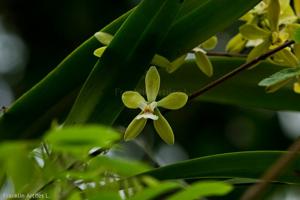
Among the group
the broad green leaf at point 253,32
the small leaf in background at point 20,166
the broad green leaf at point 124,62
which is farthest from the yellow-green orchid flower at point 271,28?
the small leaf in background at point 20,166

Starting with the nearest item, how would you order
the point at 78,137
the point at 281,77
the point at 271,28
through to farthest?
the point at 78,137, the point at 281,77, the point at 271,28

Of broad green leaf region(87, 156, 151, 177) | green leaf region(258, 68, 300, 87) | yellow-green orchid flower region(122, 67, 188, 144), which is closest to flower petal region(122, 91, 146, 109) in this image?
yellow-green orchid flower region(122, 67, 188, 144)

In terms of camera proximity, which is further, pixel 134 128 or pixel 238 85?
pixel 238 85

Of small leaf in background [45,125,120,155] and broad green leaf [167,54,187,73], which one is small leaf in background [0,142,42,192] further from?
broad green leaf [167,54,187,73]

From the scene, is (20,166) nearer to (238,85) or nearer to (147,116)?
(147,116)

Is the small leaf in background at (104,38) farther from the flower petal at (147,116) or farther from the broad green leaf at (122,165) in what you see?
the broad green leaf at (122,165)

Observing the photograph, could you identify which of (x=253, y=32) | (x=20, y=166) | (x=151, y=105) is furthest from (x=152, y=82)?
(x=20, y=166)

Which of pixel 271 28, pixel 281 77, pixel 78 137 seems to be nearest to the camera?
pixel 78 137
